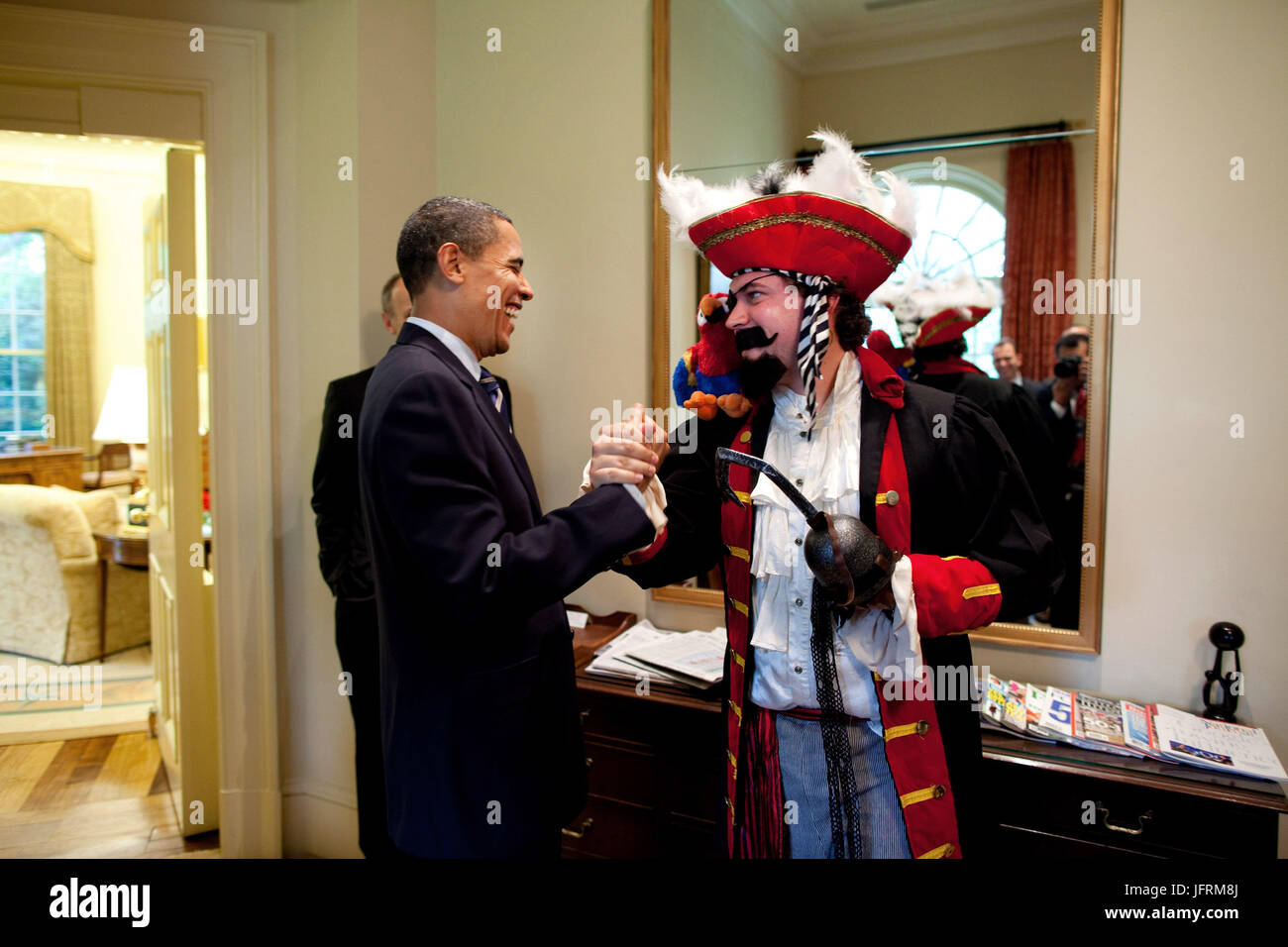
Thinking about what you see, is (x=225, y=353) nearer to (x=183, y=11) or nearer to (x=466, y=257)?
(x=183, y=11)

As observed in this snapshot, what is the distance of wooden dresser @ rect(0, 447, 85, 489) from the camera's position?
5.32m

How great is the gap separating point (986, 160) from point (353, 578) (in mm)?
2158

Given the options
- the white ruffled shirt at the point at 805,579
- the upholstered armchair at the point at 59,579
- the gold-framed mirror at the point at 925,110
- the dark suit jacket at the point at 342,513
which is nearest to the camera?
the white ruffled shirt at the point at 805,579

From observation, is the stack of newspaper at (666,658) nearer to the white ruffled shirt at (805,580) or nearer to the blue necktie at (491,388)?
the white ruffled shirt at (805,580)

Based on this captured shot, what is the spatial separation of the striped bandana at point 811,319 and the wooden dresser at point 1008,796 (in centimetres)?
87

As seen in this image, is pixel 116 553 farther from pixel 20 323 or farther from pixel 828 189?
pixel 828 189

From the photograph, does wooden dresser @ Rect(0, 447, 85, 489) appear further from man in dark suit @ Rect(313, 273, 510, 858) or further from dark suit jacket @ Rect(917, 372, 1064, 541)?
dark suit jacket @ Rect(917, 372, 1064, 541)

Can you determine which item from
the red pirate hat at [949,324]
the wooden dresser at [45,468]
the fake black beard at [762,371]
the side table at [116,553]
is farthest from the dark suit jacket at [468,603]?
the wooden dresser at [45,468]

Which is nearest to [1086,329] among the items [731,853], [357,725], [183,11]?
[731,853]

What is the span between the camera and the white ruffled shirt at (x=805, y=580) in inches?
53.1

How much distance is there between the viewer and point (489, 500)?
3.87ft

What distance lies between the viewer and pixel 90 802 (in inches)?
127

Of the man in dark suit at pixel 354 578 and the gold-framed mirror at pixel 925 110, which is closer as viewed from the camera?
the gold-framed mirror at pixel 925 110
